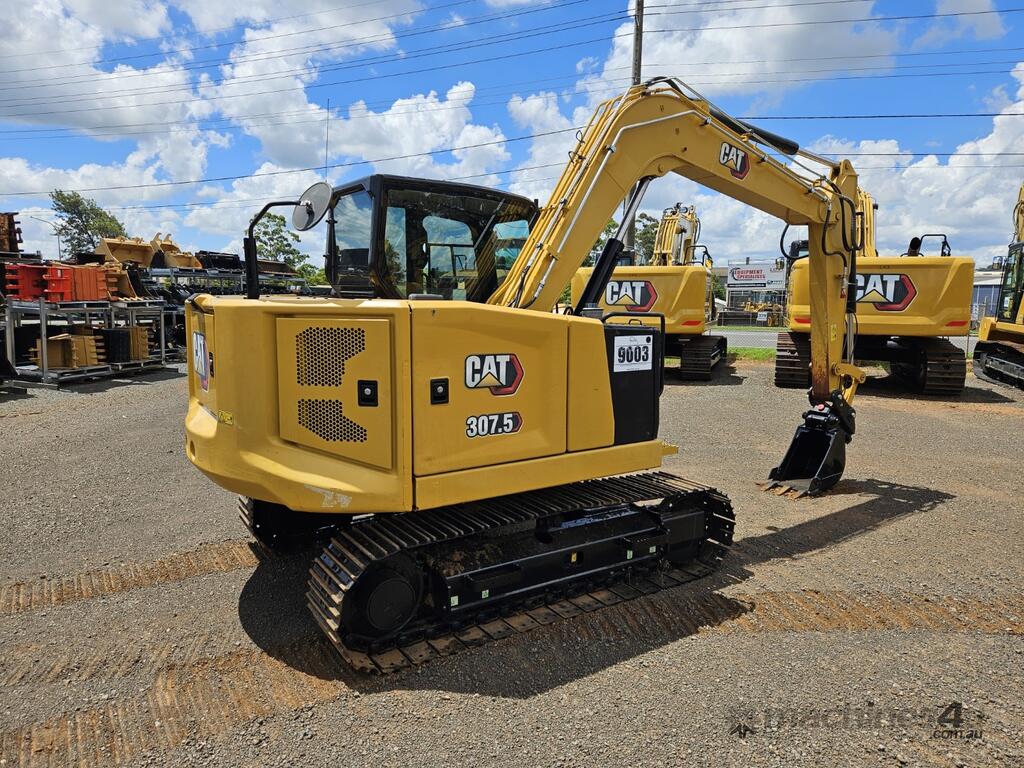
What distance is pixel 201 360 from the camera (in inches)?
157

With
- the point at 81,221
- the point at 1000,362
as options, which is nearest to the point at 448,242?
the point at 1000,362

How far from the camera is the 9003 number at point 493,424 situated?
143 inches

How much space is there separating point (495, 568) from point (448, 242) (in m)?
2.10

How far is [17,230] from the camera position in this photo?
15.7 metres

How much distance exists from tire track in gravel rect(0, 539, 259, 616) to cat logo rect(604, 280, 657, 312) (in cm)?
1116

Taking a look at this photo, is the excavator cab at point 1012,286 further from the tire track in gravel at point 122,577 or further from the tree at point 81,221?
the tree at point 81,221

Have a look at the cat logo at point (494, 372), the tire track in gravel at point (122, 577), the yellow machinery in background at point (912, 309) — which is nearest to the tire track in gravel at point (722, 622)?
the tire track in gravel at point (122, 577)

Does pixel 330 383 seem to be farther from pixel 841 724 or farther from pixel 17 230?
pixel 17 230

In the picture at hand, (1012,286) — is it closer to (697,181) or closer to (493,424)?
(697,181)

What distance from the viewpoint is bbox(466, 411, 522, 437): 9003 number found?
3643mm

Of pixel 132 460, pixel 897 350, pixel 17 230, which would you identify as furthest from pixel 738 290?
pixel 132 460

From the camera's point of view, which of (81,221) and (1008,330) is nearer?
(1008,330)

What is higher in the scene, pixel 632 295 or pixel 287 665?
pixel 632 295

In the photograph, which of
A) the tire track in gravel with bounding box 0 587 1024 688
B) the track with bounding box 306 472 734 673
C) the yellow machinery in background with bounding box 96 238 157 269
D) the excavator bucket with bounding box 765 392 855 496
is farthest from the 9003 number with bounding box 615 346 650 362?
the yellow machinery in background with bounding box 96 238 157 269
